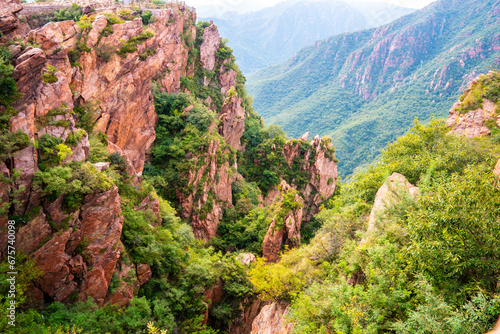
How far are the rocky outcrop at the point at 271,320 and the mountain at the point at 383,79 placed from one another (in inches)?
3743

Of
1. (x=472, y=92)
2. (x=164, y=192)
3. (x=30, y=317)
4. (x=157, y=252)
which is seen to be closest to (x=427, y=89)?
(x=472, y=92)

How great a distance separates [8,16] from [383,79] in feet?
597

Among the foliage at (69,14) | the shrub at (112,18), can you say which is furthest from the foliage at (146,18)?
the shrub at (112,18)

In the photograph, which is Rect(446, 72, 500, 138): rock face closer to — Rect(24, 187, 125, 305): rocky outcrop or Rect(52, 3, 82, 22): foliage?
Rect(24, 187, 125, 305): rocky outcrop

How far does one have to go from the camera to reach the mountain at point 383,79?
11831cm

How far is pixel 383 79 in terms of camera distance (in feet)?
541

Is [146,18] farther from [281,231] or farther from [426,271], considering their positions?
[426,271]

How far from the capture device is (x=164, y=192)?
3788cm

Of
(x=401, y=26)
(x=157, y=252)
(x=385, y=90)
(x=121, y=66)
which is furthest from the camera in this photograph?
(x=401, y=26)

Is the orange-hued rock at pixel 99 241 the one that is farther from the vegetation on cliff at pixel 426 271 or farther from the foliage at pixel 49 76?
the vegetation on cliff at pixel 426 271

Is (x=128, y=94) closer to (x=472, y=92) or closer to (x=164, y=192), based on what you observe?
(x=164, y=192)

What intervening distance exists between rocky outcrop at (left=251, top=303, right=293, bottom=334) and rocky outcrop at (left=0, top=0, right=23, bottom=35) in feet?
84.7

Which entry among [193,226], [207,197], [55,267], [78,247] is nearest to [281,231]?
[207,197]

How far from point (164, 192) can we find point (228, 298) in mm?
17237
